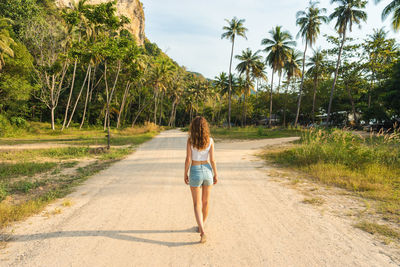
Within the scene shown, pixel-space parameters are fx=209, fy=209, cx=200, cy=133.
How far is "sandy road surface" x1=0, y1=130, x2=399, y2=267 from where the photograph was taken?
2.53 m

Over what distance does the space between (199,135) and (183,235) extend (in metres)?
1.49

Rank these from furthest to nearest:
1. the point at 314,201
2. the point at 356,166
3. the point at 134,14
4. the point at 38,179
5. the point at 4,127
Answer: the point at 134,14 → the point at 4,127 → the point at 356,166 → the point at 38,179 → the point at 314,201

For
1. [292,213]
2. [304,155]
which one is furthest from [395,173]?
[292,213]

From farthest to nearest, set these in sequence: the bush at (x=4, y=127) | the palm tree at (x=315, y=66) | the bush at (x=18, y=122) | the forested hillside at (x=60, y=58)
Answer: the palm tree at (x=315, y=66) → the bush at (x=18, y=122) → the bush at (x=4, y=127) → the forested hillside at (x=60, y=58)

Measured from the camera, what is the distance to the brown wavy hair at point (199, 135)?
9.93 feet

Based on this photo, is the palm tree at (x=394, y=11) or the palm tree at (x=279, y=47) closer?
the palm tree at (x=394, y=11)

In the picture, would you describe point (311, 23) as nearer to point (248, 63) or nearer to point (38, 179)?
point (248, 63)

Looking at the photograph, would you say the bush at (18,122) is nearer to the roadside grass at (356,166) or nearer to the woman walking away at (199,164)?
the roadside grass at (356,166)

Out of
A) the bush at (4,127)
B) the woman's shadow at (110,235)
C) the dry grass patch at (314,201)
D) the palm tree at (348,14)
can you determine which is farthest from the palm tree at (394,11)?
the bush at (4,127)

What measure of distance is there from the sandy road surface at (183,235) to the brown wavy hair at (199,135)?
52.7 inches

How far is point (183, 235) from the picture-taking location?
10.1ft

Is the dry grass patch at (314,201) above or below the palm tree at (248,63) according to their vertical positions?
below

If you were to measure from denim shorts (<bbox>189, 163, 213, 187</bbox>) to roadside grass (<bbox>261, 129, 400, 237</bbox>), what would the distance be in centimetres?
320

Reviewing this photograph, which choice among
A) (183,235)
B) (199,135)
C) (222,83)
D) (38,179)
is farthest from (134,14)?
(183,235)
